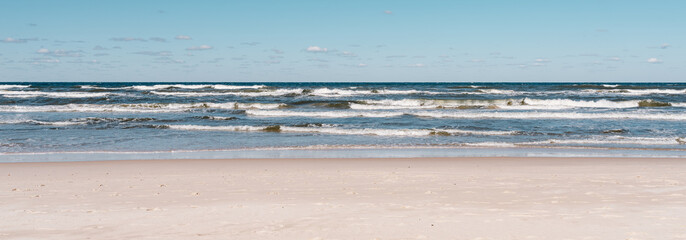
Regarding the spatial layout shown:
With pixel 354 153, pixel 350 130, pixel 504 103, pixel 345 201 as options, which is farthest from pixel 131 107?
pixel 345 201

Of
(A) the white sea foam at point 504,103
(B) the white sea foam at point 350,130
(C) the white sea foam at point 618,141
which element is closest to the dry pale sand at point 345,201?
(C) the white sea foam at point 618,141

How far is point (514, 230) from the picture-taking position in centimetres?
543

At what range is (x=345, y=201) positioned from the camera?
6.86m

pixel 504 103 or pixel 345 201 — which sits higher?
pixel 504 103

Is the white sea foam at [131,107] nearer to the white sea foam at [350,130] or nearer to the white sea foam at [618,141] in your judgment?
the white sea foam at [350,130]

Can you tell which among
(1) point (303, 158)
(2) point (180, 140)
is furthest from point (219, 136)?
(1) point (303, 158)

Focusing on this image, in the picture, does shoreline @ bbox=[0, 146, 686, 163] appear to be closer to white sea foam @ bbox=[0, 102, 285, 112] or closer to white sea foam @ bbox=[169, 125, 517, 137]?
white sea foam @ bbox=[169, 125, 517, 137]

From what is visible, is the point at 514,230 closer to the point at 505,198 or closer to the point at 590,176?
the point at 505,198

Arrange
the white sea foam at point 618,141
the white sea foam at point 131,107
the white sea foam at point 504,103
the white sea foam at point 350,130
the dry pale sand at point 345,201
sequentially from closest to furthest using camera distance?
the dry pale sand at point 345,201, the white sea foam at point 618,141, the white sea foam at point 350,130, the white sea foam at point 131,107, the white sea foam at point 504,103

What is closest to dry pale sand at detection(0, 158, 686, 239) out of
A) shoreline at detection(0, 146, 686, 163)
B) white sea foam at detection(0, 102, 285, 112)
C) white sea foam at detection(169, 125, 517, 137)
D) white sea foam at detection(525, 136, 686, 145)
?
shoreline at detection(0, 146, 686, 163)

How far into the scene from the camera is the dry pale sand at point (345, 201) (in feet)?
17.9

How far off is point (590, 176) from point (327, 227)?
5112 mm

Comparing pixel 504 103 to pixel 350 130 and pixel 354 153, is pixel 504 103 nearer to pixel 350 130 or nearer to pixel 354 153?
pixel 350 130

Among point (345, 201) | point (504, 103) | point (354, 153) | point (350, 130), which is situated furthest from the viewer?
point (504, 103)
